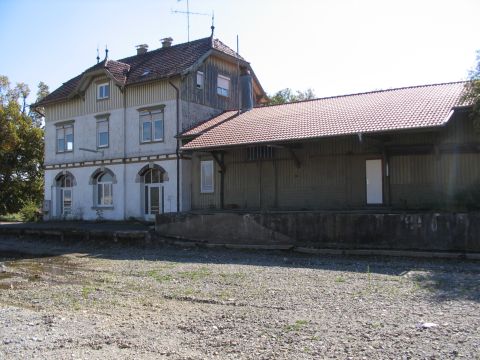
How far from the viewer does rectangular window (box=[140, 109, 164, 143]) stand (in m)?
25.3

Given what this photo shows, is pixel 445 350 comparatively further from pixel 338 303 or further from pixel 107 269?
pixel 107 269

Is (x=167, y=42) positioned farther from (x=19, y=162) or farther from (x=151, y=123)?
(x=19, y=162)

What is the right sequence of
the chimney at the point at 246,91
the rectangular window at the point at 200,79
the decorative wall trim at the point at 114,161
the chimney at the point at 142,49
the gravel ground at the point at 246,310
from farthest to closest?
the chimney at the point at 142,49, the chimney at the point at 246,91, the rectangular window at the point at 200,79, the decorative wall trim at the point at 114,161, the gravel ground at the point at 246,310

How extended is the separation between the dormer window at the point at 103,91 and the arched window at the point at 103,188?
4191 mm

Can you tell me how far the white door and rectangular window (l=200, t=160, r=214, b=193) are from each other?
753cm

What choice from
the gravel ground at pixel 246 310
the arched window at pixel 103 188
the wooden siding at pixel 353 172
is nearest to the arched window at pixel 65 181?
the arched window at pixel 103 188

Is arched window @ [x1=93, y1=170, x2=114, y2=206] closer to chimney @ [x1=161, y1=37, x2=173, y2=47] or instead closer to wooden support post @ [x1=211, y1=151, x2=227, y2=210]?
wooden support post @ [x1=211, y1=151, x2=227, y2=210]

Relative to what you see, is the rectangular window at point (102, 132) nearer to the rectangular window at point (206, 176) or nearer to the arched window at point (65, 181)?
the arched window at point (65, 181)

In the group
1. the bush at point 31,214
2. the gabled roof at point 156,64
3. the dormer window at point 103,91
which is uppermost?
the gabled roof at point 156,64

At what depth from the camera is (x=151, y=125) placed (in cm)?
2564

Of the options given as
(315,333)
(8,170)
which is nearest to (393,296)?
(315,333)

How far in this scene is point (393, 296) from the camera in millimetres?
9039

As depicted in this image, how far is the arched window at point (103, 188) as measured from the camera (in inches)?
1077

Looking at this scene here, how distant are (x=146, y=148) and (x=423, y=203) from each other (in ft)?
45.7
